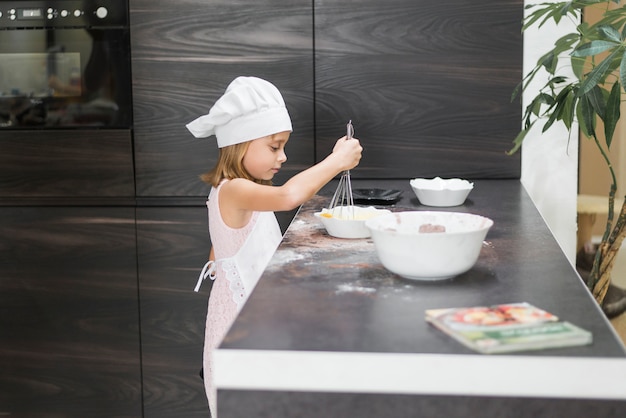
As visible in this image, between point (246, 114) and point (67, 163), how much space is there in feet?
3.19

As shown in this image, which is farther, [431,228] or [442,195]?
[442,195]

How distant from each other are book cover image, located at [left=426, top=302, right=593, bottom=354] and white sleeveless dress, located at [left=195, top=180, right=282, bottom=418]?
869 mm

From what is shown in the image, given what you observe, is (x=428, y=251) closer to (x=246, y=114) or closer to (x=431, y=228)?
(x=431, y=228)

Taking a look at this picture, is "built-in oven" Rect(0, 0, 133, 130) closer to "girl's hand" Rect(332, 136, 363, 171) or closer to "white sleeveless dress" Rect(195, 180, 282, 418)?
"white sleeveless dress" Rect(195, 180, 282, 418)

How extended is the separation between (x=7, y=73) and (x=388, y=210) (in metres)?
1.42

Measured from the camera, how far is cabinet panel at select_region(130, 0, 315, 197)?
2.58 meters

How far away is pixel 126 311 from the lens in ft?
8.82

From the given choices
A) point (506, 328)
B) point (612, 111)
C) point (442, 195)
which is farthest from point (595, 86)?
point (506, 328)

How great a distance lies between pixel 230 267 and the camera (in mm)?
1928

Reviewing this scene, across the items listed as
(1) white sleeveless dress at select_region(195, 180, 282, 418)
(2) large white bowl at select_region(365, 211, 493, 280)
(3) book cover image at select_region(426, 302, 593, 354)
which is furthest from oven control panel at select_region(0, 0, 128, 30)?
(3) book cover image at select_region(426, 302, 593, 354)

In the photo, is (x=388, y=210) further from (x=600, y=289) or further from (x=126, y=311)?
(x=126, y=311)

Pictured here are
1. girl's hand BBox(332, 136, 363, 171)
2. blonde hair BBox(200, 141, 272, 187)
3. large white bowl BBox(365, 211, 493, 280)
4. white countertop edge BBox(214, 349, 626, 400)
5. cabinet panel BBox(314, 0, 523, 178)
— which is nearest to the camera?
white countertop edge BBox(214, 349, 626, 400)

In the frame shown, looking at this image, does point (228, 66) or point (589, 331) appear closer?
point (589, 331)

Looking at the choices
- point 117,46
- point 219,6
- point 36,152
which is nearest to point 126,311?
point 36,152
